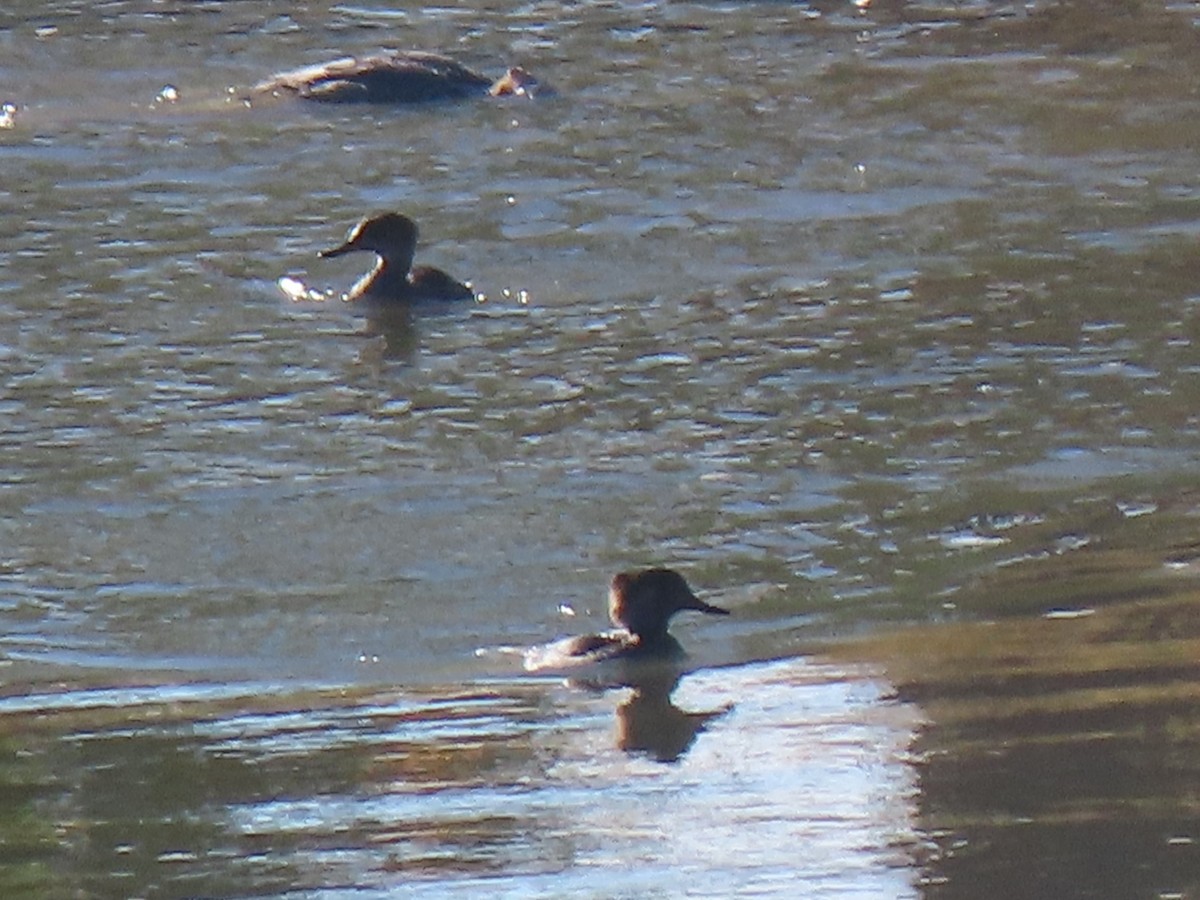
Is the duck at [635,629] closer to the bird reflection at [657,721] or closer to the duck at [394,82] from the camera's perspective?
the bird reflection at [657,721]

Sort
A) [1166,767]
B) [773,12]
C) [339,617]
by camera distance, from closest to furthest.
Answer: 1. [1166,767]
2. [339,617]
3. [773,12]

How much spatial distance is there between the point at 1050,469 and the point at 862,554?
1.12m

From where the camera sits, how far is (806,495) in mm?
10008

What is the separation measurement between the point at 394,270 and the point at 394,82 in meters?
4.45

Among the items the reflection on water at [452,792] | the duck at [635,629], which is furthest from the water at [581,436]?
the duck at [635,629]

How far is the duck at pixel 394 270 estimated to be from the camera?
13320 mm

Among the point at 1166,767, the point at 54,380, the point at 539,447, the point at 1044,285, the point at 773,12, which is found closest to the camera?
the point at 1166,767

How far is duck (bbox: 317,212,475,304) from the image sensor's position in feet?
43.7

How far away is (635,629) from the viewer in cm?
815

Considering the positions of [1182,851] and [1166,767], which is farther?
[1166,767]

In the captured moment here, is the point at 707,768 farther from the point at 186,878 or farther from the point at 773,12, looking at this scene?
the point at 773,12

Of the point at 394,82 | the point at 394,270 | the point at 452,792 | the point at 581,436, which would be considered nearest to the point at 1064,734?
the point at 452,792

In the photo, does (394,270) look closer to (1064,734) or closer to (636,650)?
(636,650)

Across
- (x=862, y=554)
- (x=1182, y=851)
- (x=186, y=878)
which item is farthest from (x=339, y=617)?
(x=1182, y=851)
